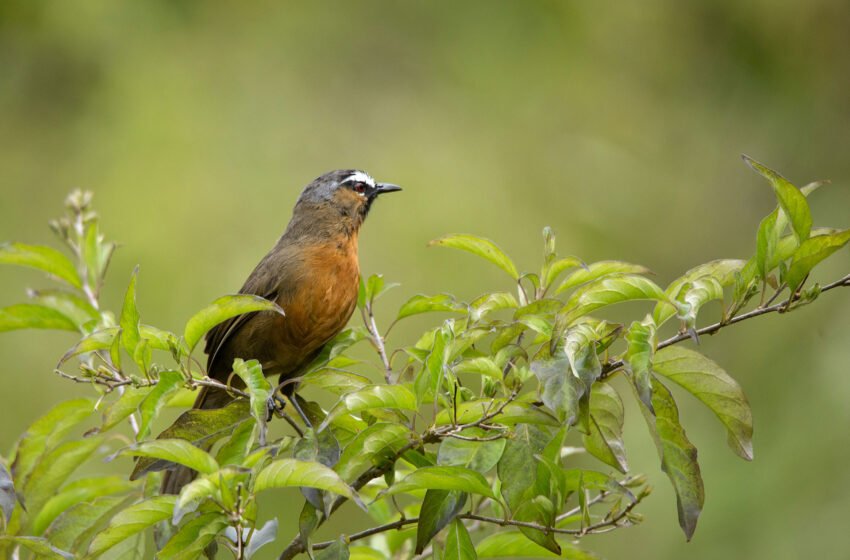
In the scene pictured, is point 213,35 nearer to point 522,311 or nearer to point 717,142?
point 717,142

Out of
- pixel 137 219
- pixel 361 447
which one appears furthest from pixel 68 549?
pixel 137 219

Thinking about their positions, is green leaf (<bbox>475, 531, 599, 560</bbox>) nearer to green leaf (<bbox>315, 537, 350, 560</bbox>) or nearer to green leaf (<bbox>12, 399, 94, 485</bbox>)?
green leaf (<bbox>315, 537, 350, 560</bbox>)

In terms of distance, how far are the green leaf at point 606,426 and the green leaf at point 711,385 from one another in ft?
0.34

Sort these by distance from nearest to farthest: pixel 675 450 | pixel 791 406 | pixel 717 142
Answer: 1. pixel 675 450
2. pixel 791 406
3. pixel 717 142

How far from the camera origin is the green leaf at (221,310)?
1.99m

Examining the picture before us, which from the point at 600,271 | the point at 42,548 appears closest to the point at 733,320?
the point at 600,271

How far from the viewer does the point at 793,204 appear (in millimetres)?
1919

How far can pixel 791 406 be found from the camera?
4188 millimetres

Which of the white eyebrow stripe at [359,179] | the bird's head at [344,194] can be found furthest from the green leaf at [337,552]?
the white eyebrow stripe at [359,179]

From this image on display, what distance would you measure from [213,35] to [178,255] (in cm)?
229

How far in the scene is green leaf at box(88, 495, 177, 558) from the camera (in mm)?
1817

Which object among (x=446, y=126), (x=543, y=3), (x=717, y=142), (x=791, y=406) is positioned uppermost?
(x=543, y=3)

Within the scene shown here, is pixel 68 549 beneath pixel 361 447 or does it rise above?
beneath

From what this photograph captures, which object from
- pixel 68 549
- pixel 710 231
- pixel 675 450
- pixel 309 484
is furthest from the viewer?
pixel 710 231
